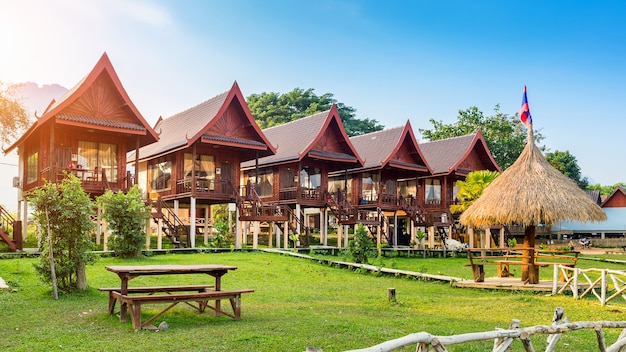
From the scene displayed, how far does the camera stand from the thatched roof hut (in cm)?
1516

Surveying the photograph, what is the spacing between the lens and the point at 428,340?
207 inches

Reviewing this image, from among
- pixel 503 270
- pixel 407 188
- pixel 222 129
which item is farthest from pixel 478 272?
pixel 407 188

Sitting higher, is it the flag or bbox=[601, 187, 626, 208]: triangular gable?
the flag

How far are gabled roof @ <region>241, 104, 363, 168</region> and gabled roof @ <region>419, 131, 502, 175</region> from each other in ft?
23.2

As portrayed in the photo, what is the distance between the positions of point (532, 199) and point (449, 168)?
1929cm

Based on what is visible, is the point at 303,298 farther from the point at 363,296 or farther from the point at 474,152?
the point at 474,152

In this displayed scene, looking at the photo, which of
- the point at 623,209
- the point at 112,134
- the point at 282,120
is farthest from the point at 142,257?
the point at 623,209

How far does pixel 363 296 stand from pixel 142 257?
8.88 m

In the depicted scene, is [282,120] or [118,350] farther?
[282,120]

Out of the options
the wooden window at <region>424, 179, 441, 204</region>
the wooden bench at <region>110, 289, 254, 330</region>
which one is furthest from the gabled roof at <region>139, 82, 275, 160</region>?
the wooden bench at <region>110, 289, 254, 330</region>

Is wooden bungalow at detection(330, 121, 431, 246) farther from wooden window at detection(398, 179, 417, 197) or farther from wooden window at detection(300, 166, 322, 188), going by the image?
wooden window at detection(300, 166, 322, 188)

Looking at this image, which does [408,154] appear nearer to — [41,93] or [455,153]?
[455,153]

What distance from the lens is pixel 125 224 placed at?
18.7 meters

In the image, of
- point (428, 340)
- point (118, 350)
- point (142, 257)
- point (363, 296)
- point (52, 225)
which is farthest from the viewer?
point (142, 257)
